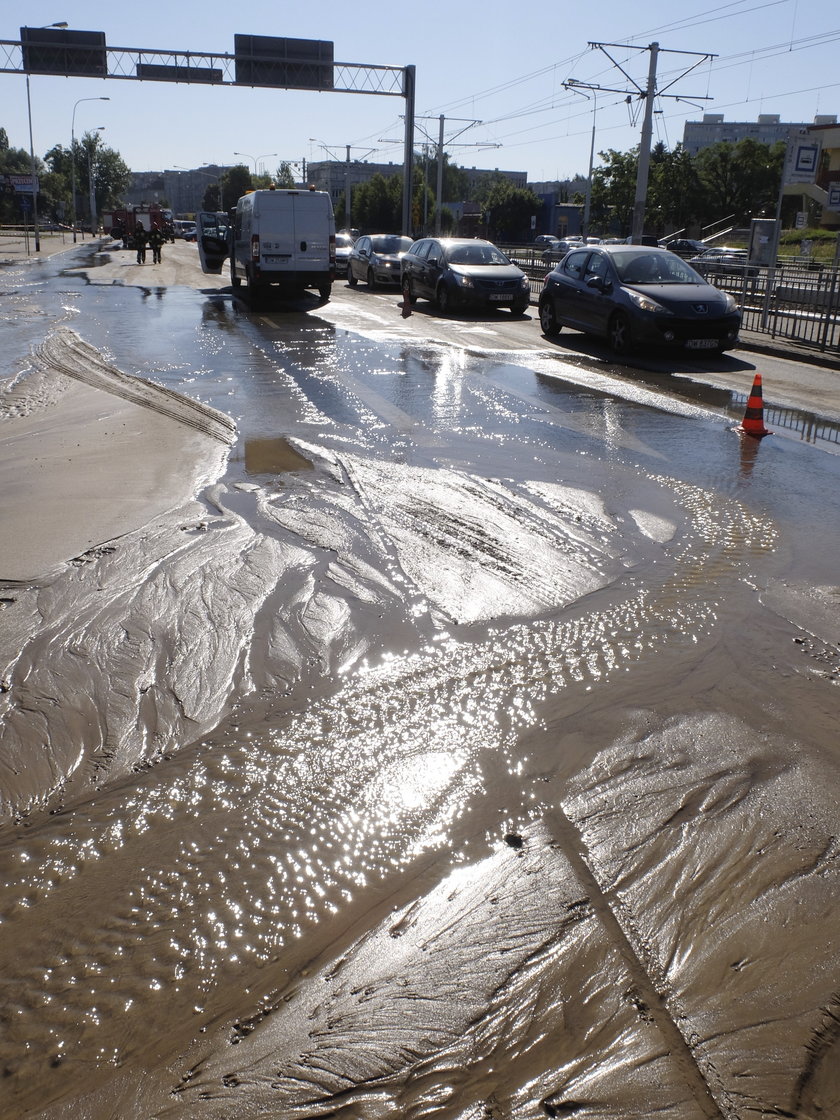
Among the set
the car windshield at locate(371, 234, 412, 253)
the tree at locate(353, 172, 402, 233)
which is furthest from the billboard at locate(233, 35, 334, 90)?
the tree at locate(353, 172, 402, 233)

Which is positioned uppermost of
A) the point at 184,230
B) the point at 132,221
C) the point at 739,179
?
the point at 739,179

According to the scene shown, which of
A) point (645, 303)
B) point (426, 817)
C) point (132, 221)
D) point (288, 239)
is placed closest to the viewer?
point (426, 817)

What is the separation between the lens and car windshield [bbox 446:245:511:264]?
22.1 meters

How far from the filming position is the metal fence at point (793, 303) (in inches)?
623

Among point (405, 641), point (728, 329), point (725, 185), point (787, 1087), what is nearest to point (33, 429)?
point (405, 641)

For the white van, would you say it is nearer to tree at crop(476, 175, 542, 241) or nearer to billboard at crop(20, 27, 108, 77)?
billboard at crop(20, 27, 108, 77)

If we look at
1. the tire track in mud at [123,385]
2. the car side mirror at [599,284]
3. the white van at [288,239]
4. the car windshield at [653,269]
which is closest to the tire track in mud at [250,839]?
the tire track in mud at [123,385]

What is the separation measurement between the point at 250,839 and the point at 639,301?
12902 millimetres

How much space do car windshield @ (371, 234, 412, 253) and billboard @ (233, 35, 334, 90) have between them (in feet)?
45.7

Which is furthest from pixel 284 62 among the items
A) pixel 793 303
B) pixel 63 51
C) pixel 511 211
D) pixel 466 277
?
pixel 511 211

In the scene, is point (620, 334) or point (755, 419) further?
point (620, 334)

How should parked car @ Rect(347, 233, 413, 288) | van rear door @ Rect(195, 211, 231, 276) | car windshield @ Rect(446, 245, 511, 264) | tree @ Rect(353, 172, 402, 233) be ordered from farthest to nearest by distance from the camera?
tree @ Rect(353, 172, 402, 233) < van rear door @ Rect(195, 211, 231, 276) < parked car @ Rect(347, 233, 413, 288) < car windshield @ Rect(446, 245, 511, 264)

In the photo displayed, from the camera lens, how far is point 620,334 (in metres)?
14.9

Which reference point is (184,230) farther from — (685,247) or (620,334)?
(620,334)
